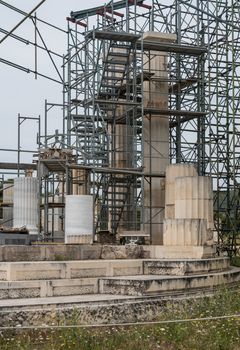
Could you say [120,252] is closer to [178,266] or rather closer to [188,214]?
[178,266]

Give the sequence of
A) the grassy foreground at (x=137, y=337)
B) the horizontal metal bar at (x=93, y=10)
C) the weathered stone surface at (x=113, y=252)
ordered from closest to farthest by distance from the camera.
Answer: the grassy foreground at (x=137, y=337)
the weathered stone surface at (x=113, y=252)
the horizontal metal bar at (x=93, y=10)

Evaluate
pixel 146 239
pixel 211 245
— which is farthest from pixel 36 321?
pixel 146 239

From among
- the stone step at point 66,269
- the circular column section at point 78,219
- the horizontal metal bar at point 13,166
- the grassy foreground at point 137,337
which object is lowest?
the grassy foreground at point 137,337

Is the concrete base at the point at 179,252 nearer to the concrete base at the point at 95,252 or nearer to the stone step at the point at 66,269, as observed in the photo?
the concrete base at the point at 95,252

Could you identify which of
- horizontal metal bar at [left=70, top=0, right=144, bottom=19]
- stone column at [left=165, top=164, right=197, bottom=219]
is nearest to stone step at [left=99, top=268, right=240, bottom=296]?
stone column at [left=165, top=164, right=197, bottom=219]

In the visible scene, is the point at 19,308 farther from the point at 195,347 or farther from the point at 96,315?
the point at 195,347

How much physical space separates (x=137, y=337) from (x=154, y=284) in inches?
183

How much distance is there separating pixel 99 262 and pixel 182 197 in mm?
5705

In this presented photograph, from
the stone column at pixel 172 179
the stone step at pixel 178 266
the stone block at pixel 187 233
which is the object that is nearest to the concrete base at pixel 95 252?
the stone block at pixel 187 233

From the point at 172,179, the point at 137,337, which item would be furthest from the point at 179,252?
the point at 137,337

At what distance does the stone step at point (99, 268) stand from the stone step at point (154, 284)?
0.73m

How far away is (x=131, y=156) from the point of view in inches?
1155

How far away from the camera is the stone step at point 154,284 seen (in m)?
15.6

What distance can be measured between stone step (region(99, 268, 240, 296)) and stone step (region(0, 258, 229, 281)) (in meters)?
0.73
